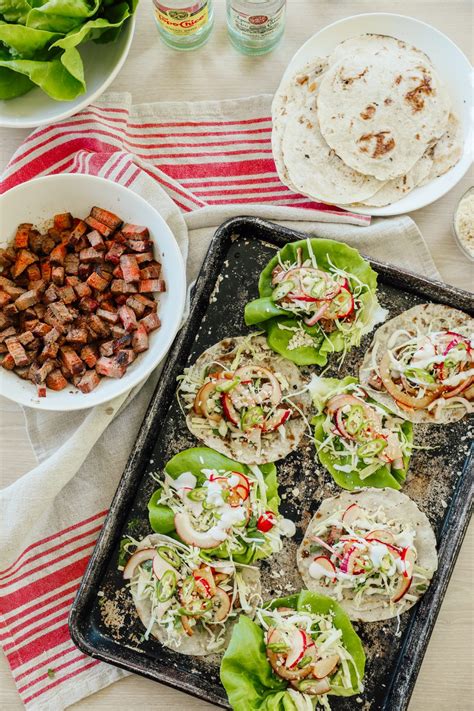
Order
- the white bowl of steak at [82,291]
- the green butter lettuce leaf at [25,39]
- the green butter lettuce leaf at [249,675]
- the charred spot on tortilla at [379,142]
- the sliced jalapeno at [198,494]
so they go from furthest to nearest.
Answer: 1. the charred spot on tortilla at [379,142]
2. the sliced jalapeno at [198,494]
3. the white bowl of steak at [82,291]
4. the green butter lettuce leaf at [249,675]
5. the green butter lettuce leaf at [25,39]

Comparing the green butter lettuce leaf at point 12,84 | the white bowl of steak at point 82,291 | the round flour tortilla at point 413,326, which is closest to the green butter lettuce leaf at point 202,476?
the white bowl of steak at point 82,291

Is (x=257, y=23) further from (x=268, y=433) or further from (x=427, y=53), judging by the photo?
(x=268, y=433)

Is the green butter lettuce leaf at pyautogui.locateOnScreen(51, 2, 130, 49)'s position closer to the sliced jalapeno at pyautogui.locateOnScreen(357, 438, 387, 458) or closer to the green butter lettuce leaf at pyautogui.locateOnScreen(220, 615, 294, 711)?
the sliced jalapeno at pyautogui.locateOnScreen(357, 438, 387, 458)

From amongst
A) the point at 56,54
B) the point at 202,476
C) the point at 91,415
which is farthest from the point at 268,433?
the point at 56,54

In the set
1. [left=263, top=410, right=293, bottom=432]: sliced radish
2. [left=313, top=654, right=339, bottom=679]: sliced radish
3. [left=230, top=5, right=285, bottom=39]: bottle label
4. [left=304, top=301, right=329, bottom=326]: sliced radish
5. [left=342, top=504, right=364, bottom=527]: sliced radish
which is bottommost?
[left=313, top=654, right=339, bottom=679]: sliced radish

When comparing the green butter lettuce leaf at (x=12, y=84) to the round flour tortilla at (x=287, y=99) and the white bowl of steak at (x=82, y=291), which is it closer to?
the white bowl of steak at (x=82, y=291)

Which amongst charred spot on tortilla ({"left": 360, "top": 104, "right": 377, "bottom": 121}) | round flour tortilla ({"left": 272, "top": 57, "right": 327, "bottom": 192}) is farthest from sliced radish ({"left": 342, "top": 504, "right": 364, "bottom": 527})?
charred spot on tortilla ({"left": 360, "top": 104, "right": 377, "bottom": 121})
